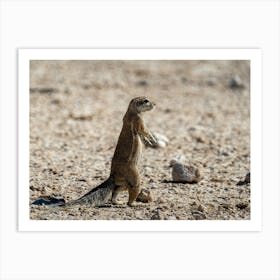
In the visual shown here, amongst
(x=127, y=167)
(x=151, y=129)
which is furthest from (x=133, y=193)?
(x=151, y=129)

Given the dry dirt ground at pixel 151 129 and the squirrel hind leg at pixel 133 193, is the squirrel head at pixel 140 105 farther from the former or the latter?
the dry dirt ground at pixel 151 129

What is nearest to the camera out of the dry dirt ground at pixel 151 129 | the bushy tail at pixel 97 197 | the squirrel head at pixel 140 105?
the bushy tail at pixel 97 197

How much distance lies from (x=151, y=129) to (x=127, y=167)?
4.26 metres

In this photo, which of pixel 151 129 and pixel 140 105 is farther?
pixel 151 129

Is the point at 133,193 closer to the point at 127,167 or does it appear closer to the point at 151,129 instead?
the point at 127,167

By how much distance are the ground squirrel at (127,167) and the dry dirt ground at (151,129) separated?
153 mm

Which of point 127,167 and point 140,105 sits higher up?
point 140,105

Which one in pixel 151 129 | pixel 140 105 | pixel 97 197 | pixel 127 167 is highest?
pixel 140 105

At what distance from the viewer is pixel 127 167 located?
9125 mm

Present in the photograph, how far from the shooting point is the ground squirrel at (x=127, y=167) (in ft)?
30.0

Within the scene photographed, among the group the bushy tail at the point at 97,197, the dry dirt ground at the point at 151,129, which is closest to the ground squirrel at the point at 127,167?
the bushy tail at the point at 97,197

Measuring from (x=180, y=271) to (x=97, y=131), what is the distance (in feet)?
15.5

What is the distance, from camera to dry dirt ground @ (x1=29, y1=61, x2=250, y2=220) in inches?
378

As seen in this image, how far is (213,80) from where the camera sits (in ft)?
54.9
